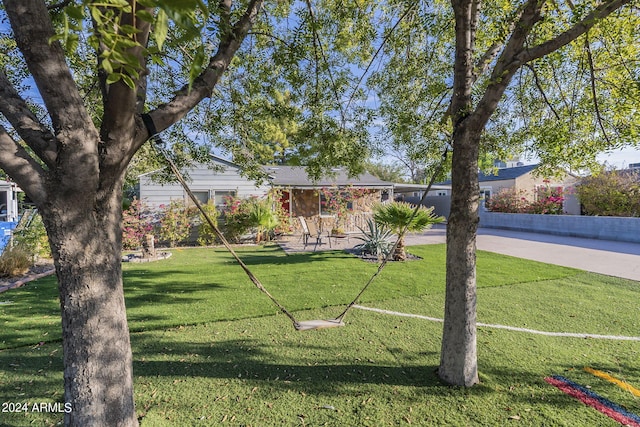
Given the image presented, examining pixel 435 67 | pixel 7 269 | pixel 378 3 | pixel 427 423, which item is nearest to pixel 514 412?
pixel 427 423

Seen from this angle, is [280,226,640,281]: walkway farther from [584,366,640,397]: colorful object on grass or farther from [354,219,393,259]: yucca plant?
[584,366,640,397]: colorful object on grass

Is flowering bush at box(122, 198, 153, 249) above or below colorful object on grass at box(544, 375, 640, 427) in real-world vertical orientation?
above

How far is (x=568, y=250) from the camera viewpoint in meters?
11.0

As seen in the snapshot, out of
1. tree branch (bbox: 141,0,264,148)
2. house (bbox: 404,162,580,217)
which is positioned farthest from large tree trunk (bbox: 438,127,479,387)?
house (bbox: 404,162,580,217)

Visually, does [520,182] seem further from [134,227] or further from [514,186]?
[134,227]

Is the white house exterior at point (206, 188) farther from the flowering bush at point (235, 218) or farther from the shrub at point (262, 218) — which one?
the shrub at point (262, 218)

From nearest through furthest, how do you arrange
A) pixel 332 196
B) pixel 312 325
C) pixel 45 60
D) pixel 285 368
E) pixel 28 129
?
pixel 45 60
pixel 28 129
pixel 312 325
pixel 285 368
pixel 332 196

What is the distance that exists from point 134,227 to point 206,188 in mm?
3446

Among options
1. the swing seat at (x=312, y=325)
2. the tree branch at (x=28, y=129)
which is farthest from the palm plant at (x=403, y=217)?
the tree branch at (x=28, y=129)

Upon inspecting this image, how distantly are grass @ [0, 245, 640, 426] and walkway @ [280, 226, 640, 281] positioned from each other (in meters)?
1.58

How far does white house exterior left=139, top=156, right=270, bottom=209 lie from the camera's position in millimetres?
13703

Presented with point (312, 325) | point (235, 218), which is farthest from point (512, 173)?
point (312, 325)

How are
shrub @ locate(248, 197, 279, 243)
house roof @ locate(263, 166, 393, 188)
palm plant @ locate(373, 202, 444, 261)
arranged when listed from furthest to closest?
house roof @ locate(263, 166, 393, 188)
shrub @ locate(248, 197, 279, 243)
palm plant @ locate(373, 202, 444, 261)

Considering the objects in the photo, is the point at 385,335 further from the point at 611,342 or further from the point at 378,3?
the point at 378,3
